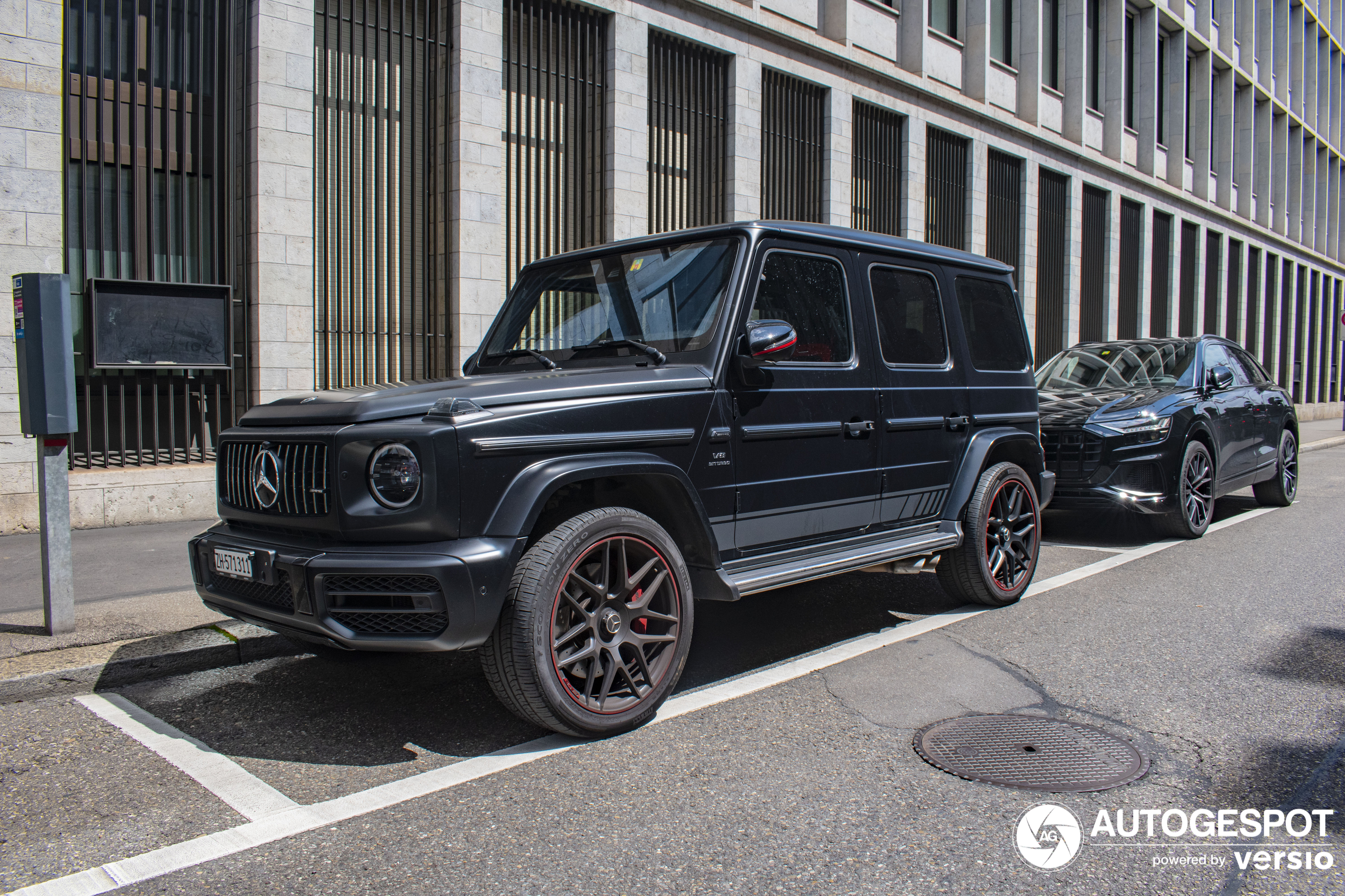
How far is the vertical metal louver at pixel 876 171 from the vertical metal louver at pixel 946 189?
3.34 ft

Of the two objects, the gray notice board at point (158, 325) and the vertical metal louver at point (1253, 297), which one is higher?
the vertical metal louver at point (1253, 297)

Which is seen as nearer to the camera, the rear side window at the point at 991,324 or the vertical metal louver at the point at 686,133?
the rear side window at the point at 991,324

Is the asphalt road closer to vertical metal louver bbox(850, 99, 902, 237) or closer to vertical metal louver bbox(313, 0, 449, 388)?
vertical metal louver bbox(313, 0, 449, 388)

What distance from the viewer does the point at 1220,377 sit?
8.98 meters

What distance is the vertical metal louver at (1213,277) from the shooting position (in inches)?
1193

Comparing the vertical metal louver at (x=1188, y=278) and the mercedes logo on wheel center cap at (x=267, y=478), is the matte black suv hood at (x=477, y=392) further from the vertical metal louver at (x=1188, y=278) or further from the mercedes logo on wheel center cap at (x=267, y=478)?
the vertical metal louver at (x=1188, y=278)

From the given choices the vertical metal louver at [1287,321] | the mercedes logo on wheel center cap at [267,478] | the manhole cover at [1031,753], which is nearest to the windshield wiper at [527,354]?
the mercedes logo on wheel center cap at [267,478]

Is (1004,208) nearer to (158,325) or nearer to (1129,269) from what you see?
(1129,269)

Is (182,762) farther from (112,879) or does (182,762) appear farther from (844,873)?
(844,873)

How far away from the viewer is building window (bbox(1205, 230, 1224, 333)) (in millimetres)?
30297

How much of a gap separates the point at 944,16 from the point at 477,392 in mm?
18376

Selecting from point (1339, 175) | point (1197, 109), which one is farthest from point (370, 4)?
point (1339, 175)

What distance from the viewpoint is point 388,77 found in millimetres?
10430

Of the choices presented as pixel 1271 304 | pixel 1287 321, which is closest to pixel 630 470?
pixel 1271 304
